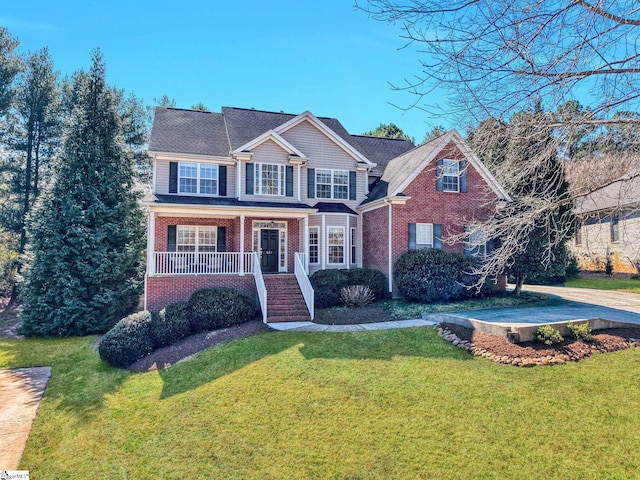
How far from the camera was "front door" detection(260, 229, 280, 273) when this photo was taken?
17344 mm

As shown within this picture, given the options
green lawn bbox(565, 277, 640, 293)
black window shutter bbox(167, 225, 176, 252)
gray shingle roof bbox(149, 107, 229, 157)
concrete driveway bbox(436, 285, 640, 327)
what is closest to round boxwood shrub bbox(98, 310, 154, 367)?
black window shutter bbox(167, 225, 176, 252)

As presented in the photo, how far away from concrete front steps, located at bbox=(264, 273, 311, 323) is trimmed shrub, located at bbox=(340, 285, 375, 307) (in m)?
1.90

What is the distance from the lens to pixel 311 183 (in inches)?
727

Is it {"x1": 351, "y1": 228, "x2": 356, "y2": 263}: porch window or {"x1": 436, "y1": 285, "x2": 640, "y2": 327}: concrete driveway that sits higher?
{"x1": 351, "y1": 228, "x2": 356, "y2": 263}: porch window

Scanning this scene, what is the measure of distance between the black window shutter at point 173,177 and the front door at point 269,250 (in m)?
4.35

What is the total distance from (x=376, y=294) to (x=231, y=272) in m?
6.28

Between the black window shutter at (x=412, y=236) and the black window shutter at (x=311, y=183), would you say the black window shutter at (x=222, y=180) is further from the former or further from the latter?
the black window shutter at (x=412, y=236)

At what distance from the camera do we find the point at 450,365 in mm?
8211

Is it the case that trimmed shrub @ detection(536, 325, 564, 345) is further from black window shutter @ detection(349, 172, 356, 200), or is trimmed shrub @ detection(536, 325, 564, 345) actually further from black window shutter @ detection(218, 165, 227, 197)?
black window shutter @ detection(218, 165, 227, 197)

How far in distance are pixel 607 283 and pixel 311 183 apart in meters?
18.3

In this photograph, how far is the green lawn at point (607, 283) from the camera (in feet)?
65.1

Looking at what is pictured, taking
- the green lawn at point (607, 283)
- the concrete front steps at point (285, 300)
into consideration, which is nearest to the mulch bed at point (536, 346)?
the concrete front steps at point (285, 300)

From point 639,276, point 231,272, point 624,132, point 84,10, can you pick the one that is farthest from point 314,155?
point 639,276

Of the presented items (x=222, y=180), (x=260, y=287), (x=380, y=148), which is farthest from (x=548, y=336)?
(x=380, y=148)
